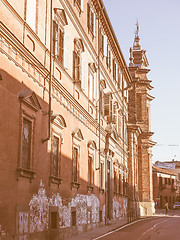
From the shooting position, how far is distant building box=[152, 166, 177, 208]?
239 feet

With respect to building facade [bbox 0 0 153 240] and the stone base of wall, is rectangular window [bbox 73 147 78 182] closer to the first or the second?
building facade [bbox 0 0 153 240]

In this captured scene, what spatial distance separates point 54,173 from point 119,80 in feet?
64.1

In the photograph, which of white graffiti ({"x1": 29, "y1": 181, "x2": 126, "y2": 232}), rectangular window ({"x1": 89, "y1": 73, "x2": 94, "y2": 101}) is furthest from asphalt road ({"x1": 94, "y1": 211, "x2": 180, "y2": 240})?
rectangular window ({"x1": 89, "y1": 73, "x2": 94, "y2": 101})

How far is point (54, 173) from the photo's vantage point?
49.6ft

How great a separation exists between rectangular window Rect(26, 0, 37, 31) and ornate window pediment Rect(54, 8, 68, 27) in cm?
222

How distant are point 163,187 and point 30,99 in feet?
214

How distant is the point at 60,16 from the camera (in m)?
16.0

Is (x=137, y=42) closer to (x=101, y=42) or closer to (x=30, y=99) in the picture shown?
(x=101, y=42)

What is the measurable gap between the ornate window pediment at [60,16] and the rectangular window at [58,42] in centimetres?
30

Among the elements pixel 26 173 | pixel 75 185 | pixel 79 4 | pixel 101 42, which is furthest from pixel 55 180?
pixel 101 42

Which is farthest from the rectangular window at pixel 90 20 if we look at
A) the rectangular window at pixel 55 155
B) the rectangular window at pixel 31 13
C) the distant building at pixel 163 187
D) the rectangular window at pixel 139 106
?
the distant building at pixel 163 187

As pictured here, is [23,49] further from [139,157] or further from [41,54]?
[139,157]

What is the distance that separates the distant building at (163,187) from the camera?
72.8 meters

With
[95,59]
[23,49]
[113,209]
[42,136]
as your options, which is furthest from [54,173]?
[113,209]
